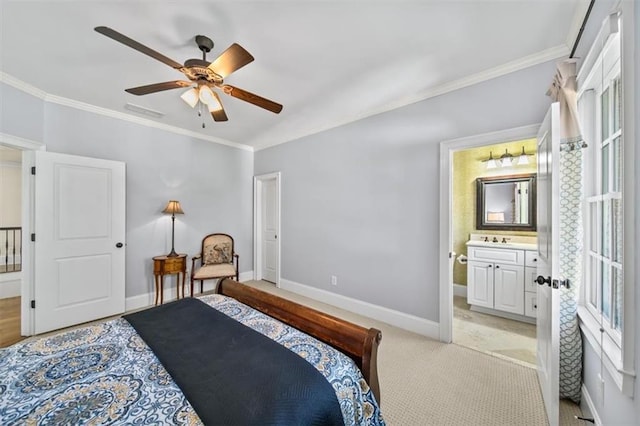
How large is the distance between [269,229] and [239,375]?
396 centimetres

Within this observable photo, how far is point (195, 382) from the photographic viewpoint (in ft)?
3.29

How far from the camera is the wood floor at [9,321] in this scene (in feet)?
8.59

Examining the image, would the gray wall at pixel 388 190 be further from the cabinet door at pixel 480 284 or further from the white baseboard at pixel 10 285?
the white baseboard at pixel 10 285

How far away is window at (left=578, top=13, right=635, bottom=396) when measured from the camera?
104 centimetres

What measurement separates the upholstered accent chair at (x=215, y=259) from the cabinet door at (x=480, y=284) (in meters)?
3.33

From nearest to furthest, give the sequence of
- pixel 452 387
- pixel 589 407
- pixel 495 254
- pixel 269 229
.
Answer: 1. pixel 589 407
2. pixel 452 387
3. pixel 495 254
4. pixel 269 229

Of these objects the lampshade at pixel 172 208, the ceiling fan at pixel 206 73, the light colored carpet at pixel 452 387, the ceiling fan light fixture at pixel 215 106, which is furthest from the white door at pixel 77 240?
the light colored carpet at pixel 452 387

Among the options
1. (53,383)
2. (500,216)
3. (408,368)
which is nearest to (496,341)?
(408,368)

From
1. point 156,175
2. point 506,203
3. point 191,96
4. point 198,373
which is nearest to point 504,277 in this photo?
point 506,203

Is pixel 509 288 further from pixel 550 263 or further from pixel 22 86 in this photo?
pixel 22 86

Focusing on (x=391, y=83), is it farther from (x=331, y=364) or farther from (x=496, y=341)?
(x=496, y=341)

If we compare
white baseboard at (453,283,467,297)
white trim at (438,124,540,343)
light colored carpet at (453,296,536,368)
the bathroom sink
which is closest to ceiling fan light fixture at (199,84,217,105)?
white trim at (438,124,540,343)

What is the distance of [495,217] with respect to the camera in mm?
3674

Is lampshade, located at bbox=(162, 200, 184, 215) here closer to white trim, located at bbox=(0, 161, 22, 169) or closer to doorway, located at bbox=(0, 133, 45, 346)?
doorway, located at bbox=(0, 133, 45, 346)
